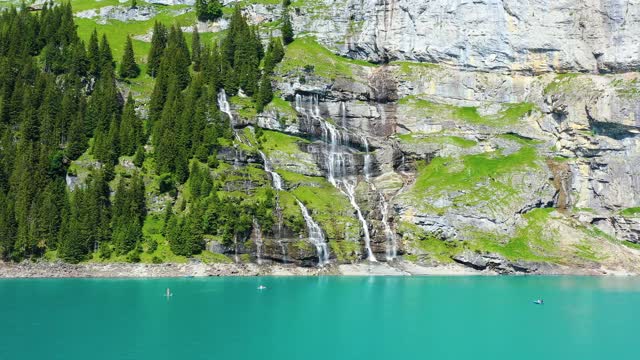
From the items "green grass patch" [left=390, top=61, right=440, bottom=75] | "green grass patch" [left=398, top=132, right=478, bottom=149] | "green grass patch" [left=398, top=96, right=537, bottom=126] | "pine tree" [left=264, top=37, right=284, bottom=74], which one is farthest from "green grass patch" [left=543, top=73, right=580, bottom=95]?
"pine tree" [left=264, top=37, right=284, bottom=74]

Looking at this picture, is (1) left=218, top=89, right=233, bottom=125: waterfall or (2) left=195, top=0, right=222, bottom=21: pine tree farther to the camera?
(2) left=195, top=0, right=222, bottom=21: pine tree

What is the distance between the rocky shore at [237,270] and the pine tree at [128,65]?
197 feet

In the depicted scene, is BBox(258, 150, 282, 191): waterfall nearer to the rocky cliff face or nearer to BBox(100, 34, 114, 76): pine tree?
the rocky cliff face

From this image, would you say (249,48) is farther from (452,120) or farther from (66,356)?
(66,356)

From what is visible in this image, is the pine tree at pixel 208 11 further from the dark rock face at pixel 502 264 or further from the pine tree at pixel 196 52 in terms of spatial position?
the dark rock face at pixel 502 264

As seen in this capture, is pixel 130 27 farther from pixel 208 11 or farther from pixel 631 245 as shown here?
pixel 631 245

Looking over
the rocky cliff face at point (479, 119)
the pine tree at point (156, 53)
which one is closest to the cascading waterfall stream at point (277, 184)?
the rocky cliff face at point (479, 119)

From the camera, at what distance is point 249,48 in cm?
15100

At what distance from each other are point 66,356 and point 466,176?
332 feet

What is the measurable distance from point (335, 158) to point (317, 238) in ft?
87.5

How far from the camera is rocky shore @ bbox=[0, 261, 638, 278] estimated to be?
99.4 metres

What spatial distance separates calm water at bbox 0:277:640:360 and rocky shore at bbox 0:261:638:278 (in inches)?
374

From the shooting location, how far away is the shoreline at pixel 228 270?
99.3 m

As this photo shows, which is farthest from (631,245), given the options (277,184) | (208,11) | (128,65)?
(208,11)
